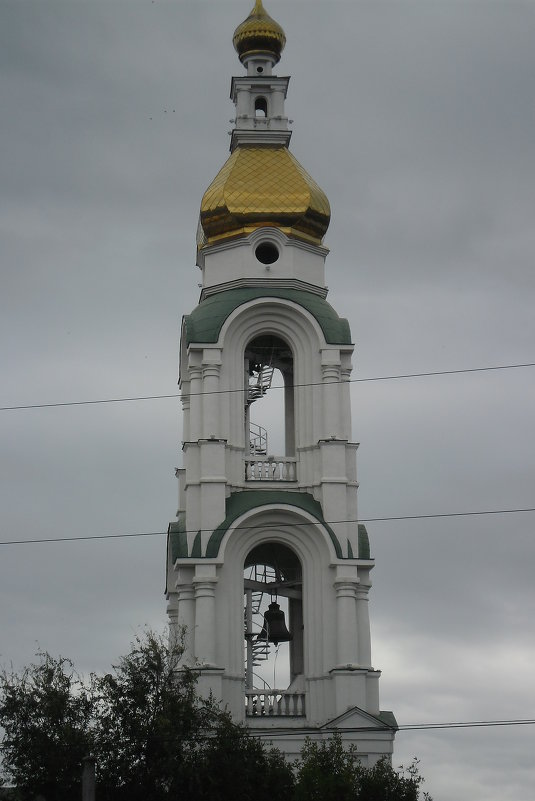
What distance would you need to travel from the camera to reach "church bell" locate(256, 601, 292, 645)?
42125 mm

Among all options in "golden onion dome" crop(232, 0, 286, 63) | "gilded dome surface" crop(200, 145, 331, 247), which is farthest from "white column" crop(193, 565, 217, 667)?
"golden onion dome" crop(232, 0, 286, 63)

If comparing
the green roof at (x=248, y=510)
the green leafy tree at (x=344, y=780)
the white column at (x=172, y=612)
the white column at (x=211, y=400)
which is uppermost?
the white column at (x=211, y=400)

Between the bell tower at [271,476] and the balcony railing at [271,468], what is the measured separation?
0.03 metres

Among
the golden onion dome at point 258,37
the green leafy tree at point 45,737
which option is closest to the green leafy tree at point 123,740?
the green leafy tree at point 45,737

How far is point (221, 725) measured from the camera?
37.3 m

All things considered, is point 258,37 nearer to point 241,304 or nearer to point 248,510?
point 241,304

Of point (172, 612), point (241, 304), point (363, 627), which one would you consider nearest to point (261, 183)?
point (241, 304)

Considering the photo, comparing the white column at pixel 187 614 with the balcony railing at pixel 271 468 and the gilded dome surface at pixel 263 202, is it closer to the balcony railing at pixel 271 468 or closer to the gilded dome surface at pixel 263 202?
the balcony railing at pixel 271 468

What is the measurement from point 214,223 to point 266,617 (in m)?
8.54

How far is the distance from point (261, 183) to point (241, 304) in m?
2.93

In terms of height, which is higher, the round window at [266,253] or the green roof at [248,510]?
the round window at [266,253]

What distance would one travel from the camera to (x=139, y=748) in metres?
36.2

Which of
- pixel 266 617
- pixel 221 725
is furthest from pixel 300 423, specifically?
pixel 221 725

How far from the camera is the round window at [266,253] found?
44062mm
